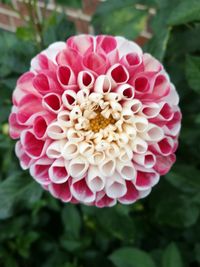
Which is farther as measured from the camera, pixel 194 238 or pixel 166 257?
pixel 194 238

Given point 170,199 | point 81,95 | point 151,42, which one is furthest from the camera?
point 170,199

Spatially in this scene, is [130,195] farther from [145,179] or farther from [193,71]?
[193,71]

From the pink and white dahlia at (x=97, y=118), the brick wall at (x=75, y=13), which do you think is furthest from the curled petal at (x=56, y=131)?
the brick wall at (x=75, y=13)

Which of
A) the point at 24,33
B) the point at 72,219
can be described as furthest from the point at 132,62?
the point at 72,219

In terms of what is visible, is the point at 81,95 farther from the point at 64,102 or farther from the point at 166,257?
the point at 166,257

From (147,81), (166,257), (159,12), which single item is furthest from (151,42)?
(166,257)

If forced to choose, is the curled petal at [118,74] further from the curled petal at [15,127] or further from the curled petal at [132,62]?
the curled petal at [15,127]
